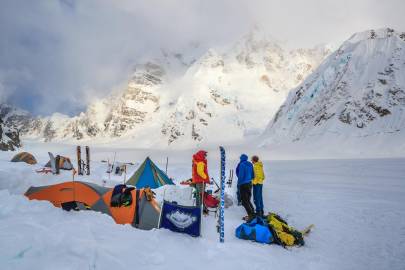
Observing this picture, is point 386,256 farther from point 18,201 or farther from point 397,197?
point 18,201

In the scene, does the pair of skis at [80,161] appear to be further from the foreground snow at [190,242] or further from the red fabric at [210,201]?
the red fabric at [210,201]

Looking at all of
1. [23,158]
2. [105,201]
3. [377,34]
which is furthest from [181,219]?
[377,34]

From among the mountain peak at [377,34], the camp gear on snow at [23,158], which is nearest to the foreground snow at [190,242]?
the camp gear on snow at [23,158]

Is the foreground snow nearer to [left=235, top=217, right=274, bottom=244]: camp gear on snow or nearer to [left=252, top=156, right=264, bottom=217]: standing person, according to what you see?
[left=235, top=217, right=274, bottom=244]: camp gear on snow

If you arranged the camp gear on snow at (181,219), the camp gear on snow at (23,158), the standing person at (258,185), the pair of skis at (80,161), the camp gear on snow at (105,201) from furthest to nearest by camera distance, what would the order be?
the camp gear on snow at (23,158) < the pair of skis at (80,161) < the standing person at (258,185) < the camp gear on snow at (105,201) < the camp gear on snow at (181,219)

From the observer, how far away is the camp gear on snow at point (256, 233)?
8.00m

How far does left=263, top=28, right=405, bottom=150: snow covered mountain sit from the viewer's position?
5067 centimetres

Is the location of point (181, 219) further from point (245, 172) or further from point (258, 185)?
point (258, 185)

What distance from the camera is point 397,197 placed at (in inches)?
495

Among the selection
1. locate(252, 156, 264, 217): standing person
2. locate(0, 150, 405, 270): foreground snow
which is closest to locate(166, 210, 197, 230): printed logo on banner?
locate(0, 150, 405, 270): foreground snow

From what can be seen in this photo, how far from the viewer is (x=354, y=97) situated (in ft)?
181

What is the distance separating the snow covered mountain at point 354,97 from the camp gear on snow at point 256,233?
43797 millimetres

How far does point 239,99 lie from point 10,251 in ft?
643

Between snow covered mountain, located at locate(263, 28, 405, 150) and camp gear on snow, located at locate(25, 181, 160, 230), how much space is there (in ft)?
147
